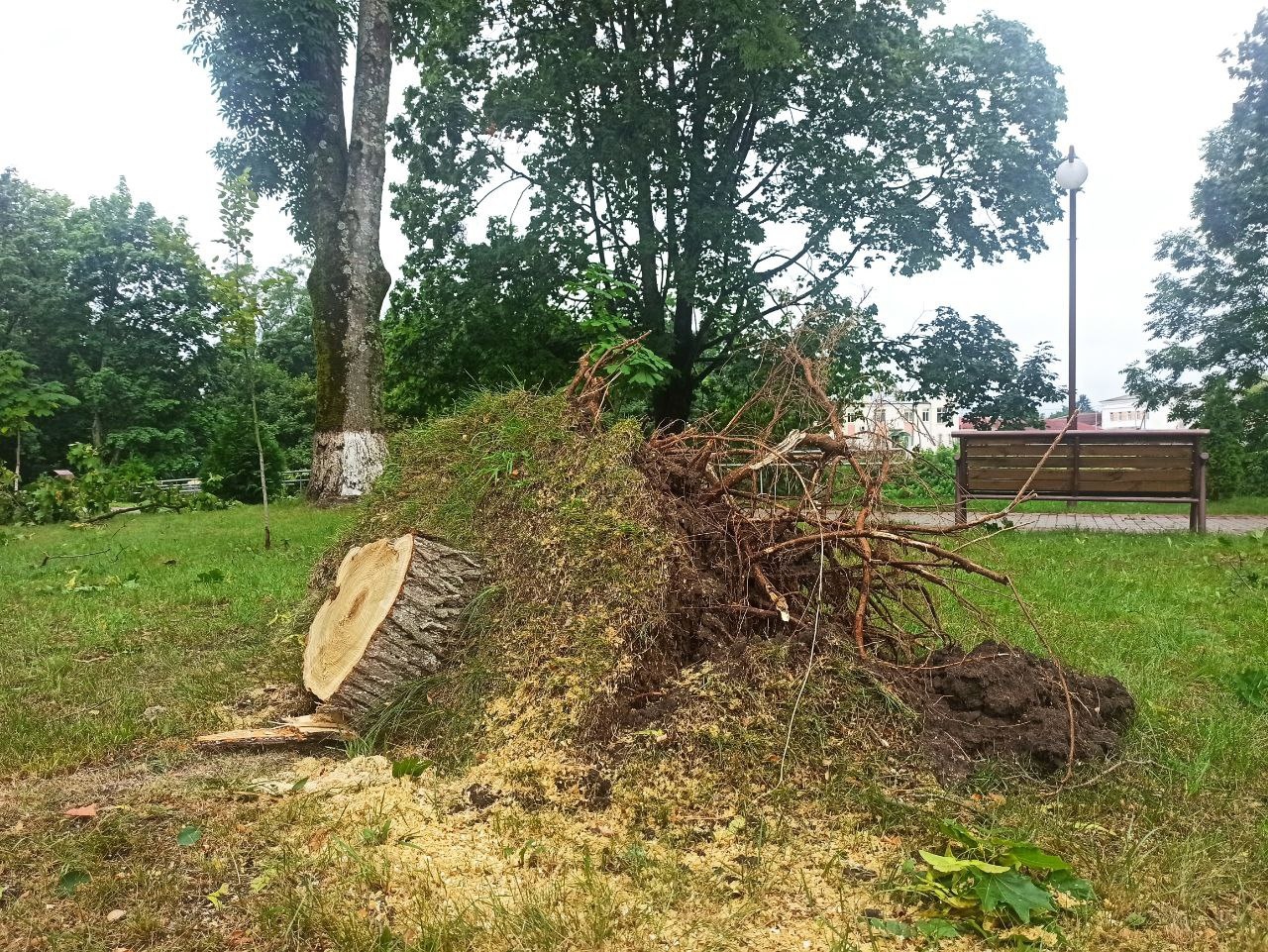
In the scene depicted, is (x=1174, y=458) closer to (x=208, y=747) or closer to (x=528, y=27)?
(x=208, y=747)

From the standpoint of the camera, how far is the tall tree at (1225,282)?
1944cm

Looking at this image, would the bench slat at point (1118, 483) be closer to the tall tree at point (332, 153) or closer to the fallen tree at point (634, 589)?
the fallen tree at point (634, 589)

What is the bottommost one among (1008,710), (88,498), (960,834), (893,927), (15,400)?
(893,927)

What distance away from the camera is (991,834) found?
252cm

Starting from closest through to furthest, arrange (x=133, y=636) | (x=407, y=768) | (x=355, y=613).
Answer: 1. (x=407, y=768)
2. (x=355, y=613)
3. (x=133, y=636)

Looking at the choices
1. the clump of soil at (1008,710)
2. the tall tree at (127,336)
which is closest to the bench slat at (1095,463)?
the clump of soil at (1008,710)

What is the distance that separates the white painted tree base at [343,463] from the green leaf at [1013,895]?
418 inches

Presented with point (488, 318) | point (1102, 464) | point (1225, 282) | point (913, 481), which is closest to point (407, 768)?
point (913, 481)

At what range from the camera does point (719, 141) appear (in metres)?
15.5

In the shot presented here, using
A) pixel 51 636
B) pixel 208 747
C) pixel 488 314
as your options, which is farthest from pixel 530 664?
pixel 488 314

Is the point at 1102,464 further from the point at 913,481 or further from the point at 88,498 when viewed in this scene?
the point at 88,498

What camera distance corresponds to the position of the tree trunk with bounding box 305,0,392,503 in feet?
38.6

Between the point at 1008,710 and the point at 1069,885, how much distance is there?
96 cm

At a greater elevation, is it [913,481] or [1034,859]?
[913,481]
